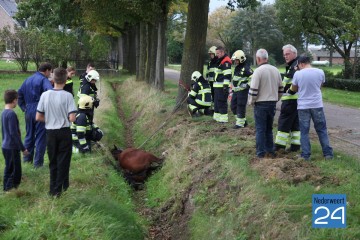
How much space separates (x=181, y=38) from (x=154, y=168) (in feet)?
227

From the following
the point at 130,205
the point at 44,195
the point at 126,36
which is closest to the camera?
the point at 44,195

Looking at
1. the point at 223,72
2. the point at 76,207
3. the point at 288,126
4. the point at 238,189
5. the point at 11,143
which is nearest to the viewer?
the point at 76,207

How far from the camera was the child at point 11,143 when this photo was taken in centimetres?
738

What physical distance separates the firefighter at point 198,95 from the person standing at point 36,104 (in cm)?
487

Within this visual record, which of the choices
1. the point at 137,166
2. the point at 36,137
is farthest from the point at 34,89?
the point at 137,166

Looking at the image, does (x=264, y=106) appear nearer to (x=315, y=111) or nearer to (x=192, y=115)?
(x=315, y=111)

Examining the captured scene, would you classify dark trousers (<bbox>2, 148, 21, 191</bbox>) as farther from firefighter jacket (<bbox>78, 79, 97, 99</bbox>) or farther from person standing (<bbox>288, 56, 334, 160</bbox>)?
person standing (<bbox>288, 56, 334, 160</bbox>)

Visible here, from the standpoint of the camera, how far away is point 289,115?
8.55 metres

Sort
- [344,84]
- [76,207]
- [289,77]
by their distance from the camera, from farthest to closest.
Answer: [344,84] → [289,77] → [76,207]

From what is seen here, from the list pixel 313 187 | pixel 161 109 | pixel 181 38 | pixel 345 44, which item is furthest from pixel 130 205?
pixel 181 38

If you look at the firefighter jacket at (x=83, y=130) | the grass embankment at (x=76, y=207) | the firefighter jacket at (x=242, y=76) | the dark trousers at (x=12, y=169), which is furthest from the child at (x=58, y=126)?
the firefighter jacket at (x=242, y=76)

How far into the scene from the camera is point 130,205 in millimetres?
8422

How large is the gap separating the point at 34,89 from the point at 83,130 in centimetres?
163

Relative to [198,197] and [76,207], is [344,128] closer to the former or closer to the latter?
[198,197]
